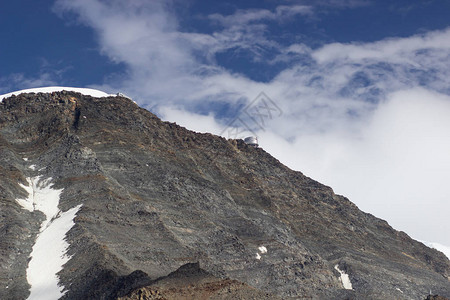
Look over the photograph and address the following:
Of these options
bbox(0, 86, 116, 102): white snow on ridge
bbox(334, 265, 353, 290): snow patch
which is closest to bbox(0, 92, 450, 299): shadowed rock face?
bbox(334, 265, 353, 290): snow patch

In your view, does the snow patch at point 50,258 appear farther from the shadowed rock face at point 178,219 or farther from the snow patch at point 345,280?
the snow patch at point 345,280

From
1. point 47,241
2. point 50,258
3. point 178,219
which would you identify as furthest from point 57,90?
point 50,258

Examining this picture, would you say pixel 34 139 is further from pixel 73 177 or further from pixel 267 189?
pixel 267 189

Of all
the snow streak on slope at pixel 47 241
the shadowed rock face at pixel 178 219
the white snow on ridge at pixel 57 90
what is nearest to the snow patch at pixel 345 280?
the shadowed rock face at pixel 178 219

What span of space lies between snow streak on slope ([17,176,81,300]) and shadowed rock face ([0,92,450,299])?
1.26 metres

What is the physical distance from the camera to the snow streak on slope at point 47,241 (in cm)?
8419

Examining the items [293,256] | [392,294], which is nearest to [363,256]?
[392,294]

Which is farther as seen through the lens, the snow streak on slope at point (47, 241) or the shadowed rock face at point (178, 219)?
the shadowed rock face at point (178, 219)

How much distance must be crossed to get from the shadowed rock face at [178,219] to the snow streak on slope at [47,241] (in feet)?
4.13

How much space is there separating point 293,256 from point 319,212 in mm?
32232

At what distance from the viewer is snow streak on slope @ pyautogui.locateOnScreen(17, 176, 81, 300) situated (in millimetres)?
84188

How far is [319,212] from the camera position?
146m

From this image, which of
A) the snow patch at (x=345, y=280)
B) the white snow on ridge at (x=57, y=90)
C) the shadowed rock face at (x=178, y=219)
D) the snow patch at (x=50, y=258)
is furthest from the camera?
the white snow on ridge at (x=57, y=90)

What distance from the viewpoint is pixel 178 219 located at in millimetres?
111312
